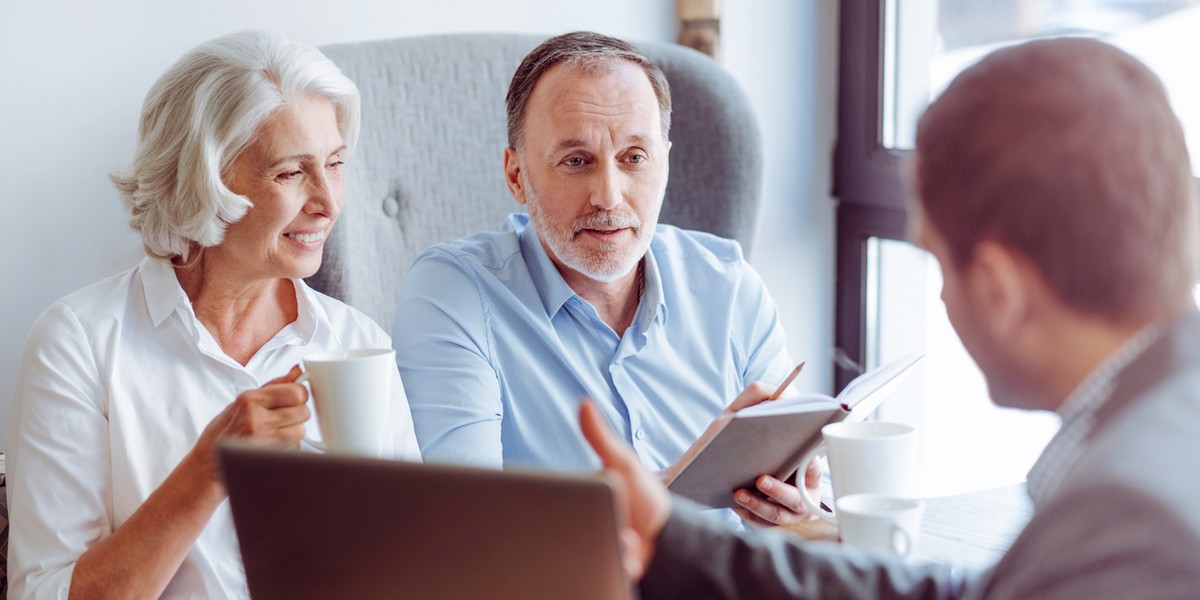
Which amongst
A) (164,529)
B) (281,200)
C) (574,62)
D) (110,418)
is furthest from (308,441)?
(574,62)

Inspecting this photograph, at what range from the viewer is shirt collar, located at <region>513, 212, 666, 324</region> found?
1.78 m

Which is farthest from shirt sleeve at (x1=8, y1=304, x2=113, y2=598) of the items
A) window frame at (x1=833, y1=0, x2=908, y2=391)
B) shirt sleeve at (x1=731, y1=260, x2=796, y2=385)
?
window frame at (x1=833, y1=0, x2=908, y2=391)

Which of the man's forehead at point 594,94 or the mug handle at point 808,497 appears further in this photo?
the man's forehead at point 594,94

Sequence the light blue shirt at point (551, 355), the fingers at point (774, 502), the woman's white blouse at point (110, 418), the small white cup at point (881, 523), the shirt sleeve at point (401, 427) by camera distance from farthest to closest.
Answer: the light blue shirt at point (551, 355), the shirt sleeve at point (401, 427), the fingers at point (774, 502), the woman's white blouse at point (110, 418), the small white cup at point (881, 523)

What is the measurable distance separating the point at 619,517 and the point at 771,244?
2.14 meters

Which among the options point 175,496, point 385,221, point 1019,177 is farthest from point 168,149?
point 1019,177

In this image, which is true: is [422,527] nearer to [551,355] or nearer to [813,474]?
[813,474]

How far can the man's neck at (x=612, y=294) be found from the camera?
6.05 feet

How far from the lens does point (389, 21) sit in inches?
86.9

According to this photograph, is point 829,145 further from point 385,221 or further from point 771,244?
point 385,221

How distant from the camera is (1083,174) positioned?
0.73 meters

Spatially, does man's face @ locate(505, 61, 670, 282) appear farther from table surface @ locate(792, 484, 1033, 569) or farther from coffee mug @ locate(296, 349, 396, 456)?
coffee mug @ locate(296, 349, 396, 456)

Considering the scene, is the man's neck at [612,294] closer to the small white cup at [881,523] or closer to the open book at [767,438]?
the open book at [767,438]

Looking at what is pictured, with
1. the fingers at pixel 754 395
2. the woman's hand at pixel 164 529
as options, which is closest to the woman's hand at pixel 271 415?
the woman's hand at pixel 164 529
